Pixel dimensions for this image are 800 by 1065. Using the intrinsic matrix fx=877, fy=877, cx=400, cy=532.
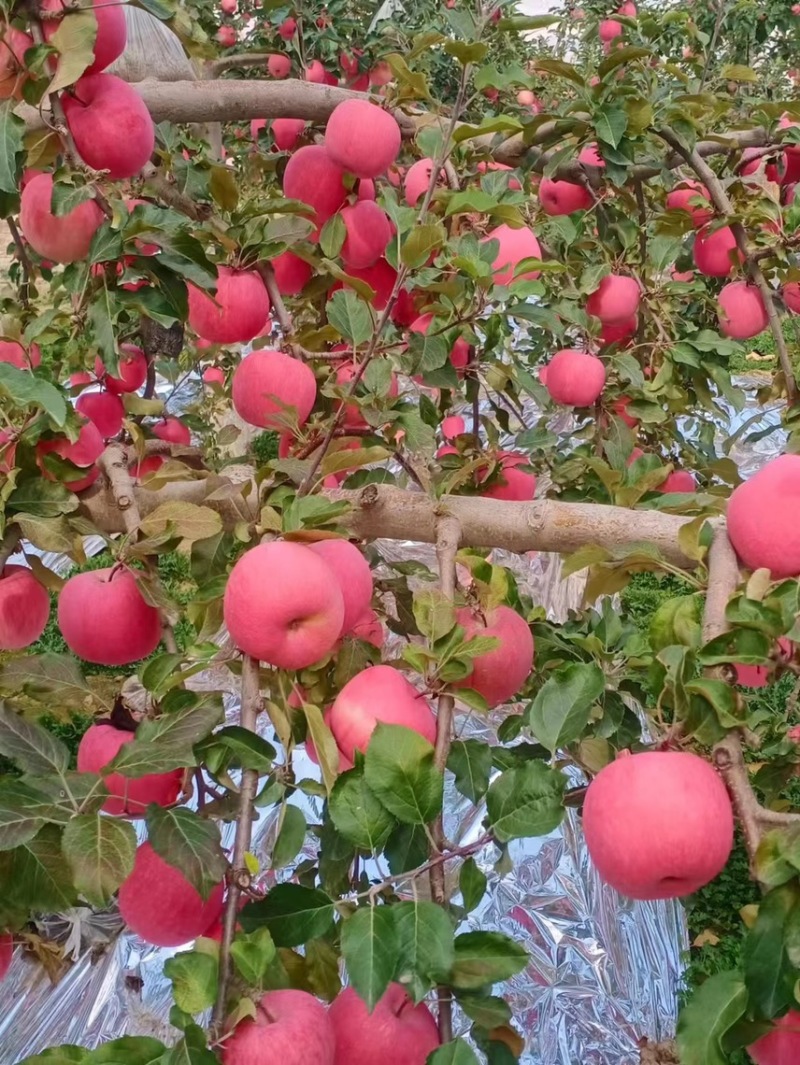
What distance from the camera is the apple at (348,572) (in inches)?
29.6

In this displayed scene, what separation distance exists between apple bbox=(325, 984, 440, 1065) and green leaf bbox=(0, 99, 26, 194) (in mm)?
782

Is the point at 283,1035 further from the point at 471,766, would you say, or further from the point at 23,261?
the point at 23,261

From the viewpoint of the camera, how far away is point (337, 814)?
55 cm

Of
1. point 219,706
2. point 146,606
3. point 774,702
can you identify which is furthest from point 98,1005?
point 774,702

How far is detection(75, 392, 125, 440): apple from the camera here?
4.41 ft

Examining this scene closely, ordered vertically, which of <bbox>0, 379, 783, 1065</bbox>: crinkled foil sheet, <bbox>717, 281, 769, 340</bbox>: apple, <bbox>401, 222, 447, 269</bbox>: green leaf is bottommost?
<bbox>0, 379, 783, 1065</bbox>: crinkled foil sheet

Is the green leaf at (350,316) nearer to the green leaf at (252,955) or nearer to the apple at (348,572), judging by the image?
the apple at (348,572)

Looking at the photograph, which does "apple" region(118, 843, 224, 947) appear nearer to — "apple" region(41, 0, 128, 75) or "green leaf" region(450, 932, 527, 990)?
"green leaf" region(450, 932, 527, 990)

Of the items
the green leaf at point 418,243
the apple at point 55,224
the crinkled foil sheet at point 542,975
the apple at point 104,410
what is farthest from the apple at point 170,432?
the green leaf at point 418,243

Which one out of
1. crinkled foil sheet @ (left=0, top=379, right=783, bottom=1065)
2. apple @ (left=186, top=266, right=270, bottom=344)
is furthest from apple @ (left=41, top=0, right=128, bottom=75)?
crinkled foil sheet @ (left=0, top=379, right=783, bottom=1065)

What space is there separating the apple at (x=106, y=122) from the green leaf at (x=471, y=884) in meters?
0.77

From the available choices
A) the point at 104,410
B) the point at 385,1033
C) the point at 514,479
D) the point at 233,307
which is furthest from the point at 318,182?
the point at 385,1033

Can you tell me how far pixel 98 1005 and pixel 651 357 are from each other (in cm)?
152

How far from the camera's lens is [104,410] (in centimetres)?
135
